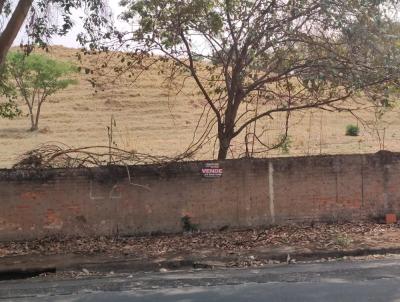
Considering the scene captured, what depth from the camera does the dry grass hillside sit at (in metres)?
35.4

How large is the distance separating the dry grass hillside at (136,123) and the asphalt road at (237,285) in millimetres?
20362

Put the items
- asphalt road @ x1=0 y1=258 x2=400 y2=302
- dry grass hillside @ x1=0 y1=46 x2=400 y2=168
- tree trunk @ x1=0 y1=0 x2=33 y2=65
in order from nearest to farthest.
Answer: asphalt road @ x1=0 y1=258 x2=400 y2=302
tree trunk @ x1=0 y1=0 x2=33 y2=65
dry grass hillside @ x1=0 y1=46 x2=400 y2=168

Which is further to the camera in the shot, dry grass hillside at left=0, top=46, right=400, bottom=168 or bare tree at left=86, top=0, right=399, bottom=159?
dry grass hillside at left=0, top=46, right=400, bottom=168

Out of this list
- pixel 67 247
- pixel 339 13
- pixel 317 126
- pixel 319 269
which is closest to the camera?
pixel 319 269

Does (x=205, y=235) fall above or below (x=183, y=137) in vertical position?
below

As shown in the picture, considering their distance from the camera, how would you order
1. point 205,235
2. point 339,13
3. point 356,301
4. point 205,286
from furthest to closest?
1. point 205,235
2. point 339,13
3. point 205,286
4. point 356,301

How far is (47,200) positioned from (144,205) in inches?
77.3

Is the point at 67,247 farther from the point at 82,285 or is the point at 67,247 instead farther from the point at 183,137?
the point at 183,137

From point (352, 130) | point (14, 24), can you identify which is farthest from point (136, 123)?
point (14, 24)

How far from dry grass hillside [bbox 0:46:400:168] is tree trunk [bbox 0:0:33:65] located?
2002cm

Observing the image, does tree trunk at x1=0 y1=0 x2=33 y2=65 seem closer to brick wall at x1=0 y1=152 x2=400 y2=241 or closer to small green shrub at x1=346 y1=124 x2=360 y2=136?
brick wall at x1=0 y1=152 x2=400 y2=241

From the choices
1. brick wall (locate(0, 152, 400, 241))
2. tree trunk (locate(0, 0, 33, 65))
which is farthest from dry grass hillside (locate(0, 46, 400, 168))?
tree trunk (locate(0, 0, 33, 65))

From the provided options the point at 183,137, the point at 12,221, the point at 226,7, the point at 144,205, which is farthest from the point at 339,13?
the point at 183,137

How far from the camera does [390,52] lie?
10570 millimetres
